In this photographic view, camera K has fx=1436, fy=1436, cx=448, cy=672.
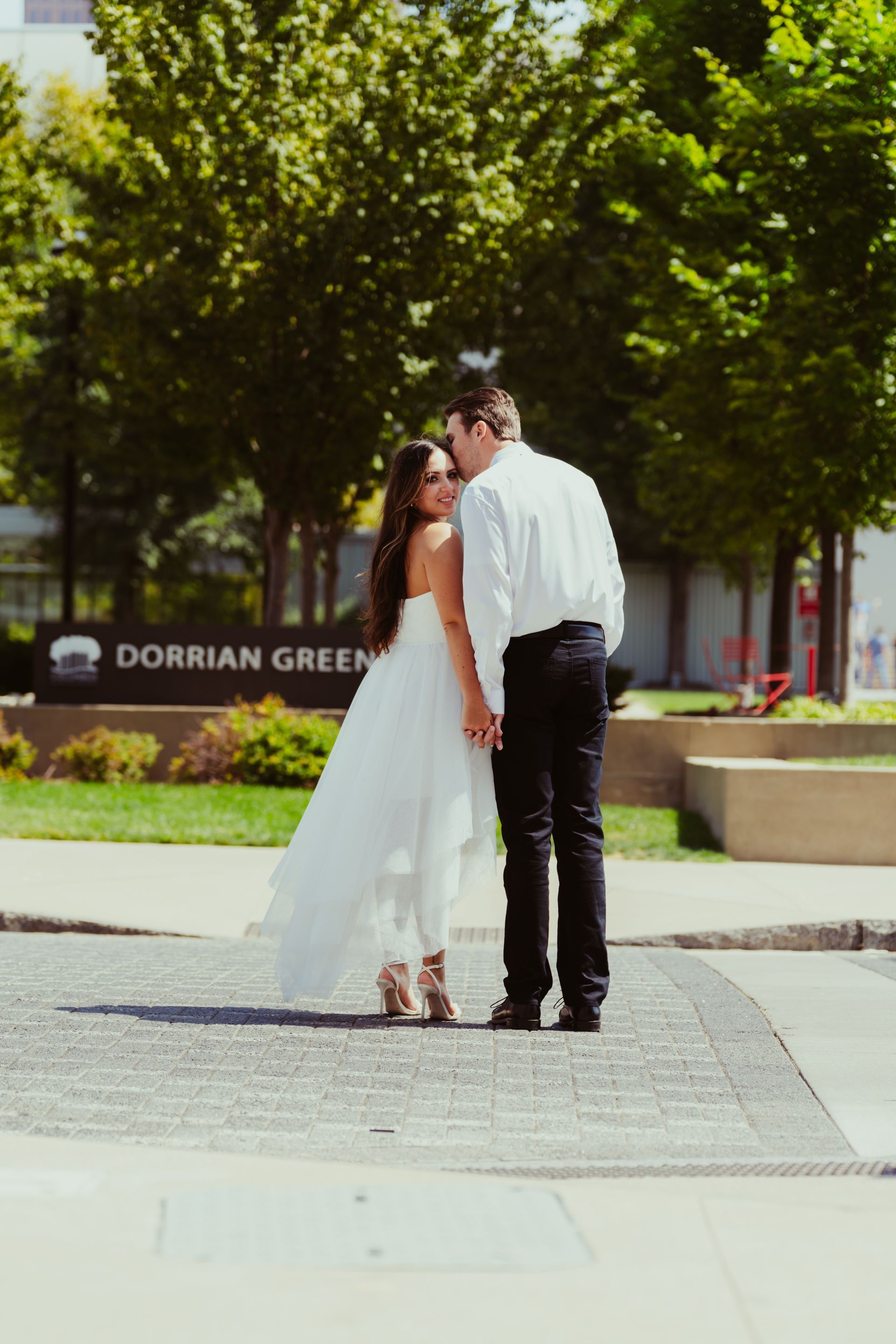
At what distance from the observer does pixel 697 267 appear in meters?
17.4

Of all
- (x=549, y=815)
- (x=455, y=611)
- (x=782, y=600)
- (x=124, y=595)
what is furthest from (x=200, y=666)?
(x=124, y=595)

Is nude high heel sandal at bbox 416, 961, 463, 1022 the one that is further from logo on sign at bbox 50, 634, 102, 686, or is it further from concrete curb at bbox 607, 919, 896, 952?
logo on sign at bbox 50, 634, 102, 686

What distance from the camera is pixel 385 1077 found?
4.41 meters

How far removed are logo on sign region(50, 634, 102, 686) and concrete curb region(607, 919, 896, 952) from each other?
919cm

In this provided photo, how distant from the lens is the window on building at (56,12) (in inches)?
1865

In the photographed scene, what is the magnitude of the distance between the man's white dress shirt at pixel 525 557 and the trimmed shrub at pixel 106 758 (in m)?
9.32

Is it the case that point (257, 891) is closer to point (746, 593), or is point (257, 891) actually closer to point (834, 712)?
point (834, 712)

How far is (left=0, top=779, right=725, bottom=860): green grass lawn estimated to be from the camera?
1065 centimetres

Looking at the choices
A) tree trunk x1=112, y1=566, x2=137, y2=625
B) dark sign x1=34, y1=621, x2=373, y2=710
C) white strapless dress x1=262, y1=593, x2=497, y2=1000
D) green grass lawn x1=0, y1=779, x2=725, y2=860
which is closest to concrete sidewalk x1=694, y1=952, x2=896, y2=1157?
white strapless dress x1=262, y1=593, x2=497, y2=1000

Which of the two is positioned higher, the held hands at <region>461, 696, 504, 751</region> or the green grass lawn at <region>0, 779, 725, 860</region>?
the held hands at <region>461, 696, 504, 751</region>

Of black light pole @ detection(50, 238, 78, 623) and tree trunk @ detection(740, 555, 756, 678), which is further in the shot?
tree trunk @ detection(740, 555, 756, 678)

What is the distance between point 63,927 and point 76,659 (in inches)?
322

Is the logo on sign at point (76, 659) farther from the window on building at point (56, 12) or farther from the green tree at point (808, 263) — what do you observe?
the window on building at point (56, 12)

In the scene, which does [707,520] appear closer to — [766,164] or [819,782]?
[766,164]
